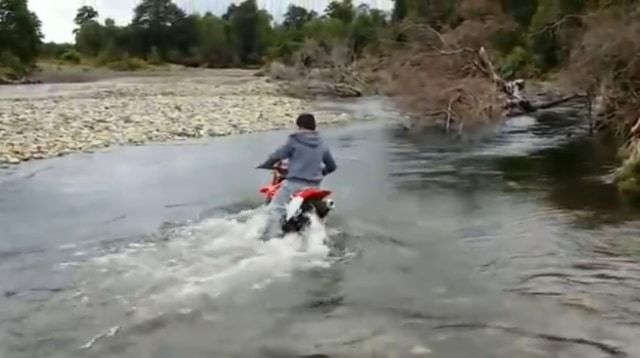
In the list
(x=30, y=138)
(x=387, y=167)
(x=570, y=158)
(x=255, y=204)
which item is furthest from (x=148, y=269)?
(x=30, y=138)

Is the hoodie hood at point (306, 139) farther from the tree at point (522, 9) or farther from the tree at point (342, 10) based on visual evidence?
the tree at point (342, 10)

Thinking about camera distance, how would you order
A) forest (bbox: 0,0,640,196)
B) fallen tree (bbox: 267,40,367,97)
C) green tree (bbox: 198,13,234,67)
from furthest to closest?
green tree (bbox: 198,13,234,67) < fallen tree (bbox: 267,40,367,97) < forest (bbox: 0,0,640,196)

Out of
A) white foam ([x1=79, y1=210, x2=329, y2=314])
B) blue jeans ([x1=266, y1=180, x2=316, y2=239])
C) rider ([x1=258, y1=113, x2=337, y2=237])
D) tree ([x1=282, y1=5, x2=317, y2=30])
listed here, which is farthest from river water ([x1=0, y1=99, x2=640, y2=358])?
tree ([x1=282, y1=5, x2=317, y2=30])

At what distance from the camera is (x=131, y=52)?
118188mm

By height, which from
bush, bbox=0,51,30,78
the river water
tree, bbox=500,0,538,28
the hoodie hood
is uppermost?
tree, bbox=500,0,538,28

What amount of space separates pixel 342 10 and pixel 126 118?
7399cm

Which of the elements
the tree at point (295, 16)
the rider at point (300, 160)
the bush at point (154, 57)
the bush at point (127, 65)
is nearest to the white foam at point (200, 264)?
the rider at point (300, 160)

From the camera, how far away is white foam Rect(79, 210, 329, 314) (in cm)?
1016

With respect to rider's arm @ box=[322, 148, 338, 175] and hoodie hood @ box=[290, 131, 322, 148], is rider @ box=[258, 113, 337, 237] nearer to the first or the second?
hoodie hood @ box=[290, 131, 322, 148]

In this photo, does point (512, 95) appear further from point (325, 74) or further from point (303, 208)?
point (325, 74)

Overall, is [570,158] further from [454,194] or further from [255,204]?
[255,204]

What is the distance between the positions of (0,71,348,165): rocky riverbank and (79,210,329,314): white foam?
12204mm

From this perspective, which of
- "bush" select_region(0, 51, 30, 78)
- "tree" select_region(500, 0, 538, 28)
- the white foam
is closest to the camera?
the white foam

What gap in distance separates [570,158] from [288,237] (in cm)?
1345
